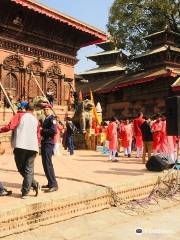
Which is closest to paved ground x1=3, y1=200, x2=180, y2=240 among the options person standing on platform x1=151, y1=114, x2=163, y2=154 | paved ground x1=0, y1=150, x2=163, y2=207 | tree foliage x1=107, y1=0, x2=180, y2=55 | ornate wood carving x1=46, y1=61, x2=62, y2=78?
paved ground x1=0, y1=150, x2=163, y2=207

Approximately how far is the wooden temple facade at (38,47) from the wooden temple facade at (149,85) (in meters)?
7.01

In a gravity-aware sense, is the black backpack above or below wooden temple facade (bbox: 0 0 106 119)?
below

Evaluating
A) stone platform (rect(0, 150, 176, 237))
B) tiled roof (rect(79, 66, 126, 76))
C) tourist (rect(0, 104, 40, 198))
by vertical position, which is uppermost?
tiled roof (rect(79, 66, 126, 76))

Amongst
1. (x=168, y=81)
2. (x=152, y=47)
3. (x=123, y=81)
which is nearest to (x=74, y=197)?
(x=168, y=81)

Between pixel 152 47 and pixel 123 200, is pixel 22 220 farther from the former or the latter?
pixel 152 47

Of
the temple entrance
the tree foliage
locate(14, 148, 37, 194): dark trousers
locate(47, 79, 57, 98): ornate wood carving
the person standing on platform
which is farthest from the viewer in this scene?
the tree foliage

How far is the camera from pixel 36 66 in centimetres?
2188

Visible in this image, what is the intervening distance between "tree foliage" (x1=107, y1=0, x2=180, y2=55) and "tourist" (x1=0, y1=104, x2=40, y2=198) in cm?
2707

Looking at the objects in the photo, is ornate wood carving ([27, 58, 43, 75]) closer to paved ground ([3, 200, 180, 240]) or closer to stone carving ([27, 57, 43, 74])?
stone carving ([27, 57, 43, 74])

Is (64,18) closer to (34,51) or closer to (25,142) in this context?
(34,51)

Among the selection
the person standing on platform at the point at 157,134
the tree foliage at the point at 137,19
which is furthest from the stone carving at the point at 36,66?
the tree foliage at the point at 137,19

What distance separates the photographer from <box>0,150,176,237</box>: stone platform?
6105 mm

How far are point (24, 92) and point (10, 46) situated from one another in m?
2.40

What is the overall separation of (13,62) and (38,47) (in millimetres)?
1860
